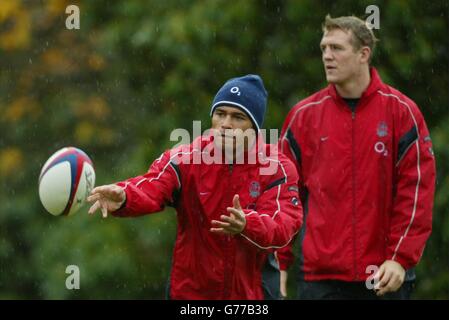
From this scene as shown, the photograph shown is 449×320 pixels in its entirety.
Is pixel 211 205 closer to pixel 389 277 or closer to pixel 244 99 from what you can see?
pixel 244 99

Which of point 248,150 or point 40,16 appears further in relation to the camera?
point 40,16

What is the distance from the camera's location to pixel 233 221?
240 inches

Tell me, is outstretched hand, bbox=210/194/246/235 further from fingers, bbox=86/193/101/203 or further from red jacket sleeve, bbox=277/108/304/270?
red jacket sleeve, bbox=277/108/304/270

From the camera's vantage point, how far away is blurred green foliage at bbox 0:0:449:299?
10320 millimetres

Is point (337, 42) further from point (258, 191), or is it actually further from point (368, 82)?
point (258, 191)

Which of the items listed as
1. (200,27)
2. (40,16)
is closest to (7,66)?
(40,16)

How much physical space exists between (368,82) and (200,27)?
116 inches

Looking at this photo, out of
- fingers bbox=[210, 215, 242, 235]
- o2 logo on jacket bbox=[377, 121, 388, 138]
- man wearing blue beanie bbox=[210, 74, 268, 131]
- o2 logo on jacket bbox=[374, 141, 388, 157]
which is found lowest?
fingers bbox=[210, 215, 242, 235]

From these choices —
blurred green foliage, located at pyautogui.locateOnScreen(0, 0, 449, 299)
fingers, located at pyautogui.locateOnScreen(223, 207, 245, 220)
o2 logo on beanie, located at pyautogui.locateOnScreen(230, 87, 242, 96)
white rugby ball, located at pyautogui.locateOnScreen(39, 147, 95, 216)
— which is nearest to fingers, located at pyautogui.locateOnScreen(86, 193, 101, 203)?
white rugby ball, located at pyautogui.locateOnScreen(39, 147, 95, 216)

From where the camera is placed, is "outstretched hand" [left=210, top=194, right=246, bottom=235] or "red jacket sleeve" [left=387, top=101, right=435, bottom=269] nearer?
"outstretched hand" [left=210, top=194, right=246, bottom=235]

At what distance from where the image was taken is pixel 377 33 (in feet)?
33.4

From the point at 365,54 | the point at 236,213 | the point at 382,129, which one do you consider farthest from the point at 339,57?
the point at 236,213

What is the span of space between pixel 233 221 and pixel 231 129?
84 centimetres

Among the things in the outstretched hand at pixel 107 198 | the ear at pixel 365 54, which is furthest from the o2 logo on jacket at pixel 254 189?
the ear at pixel 365 54
